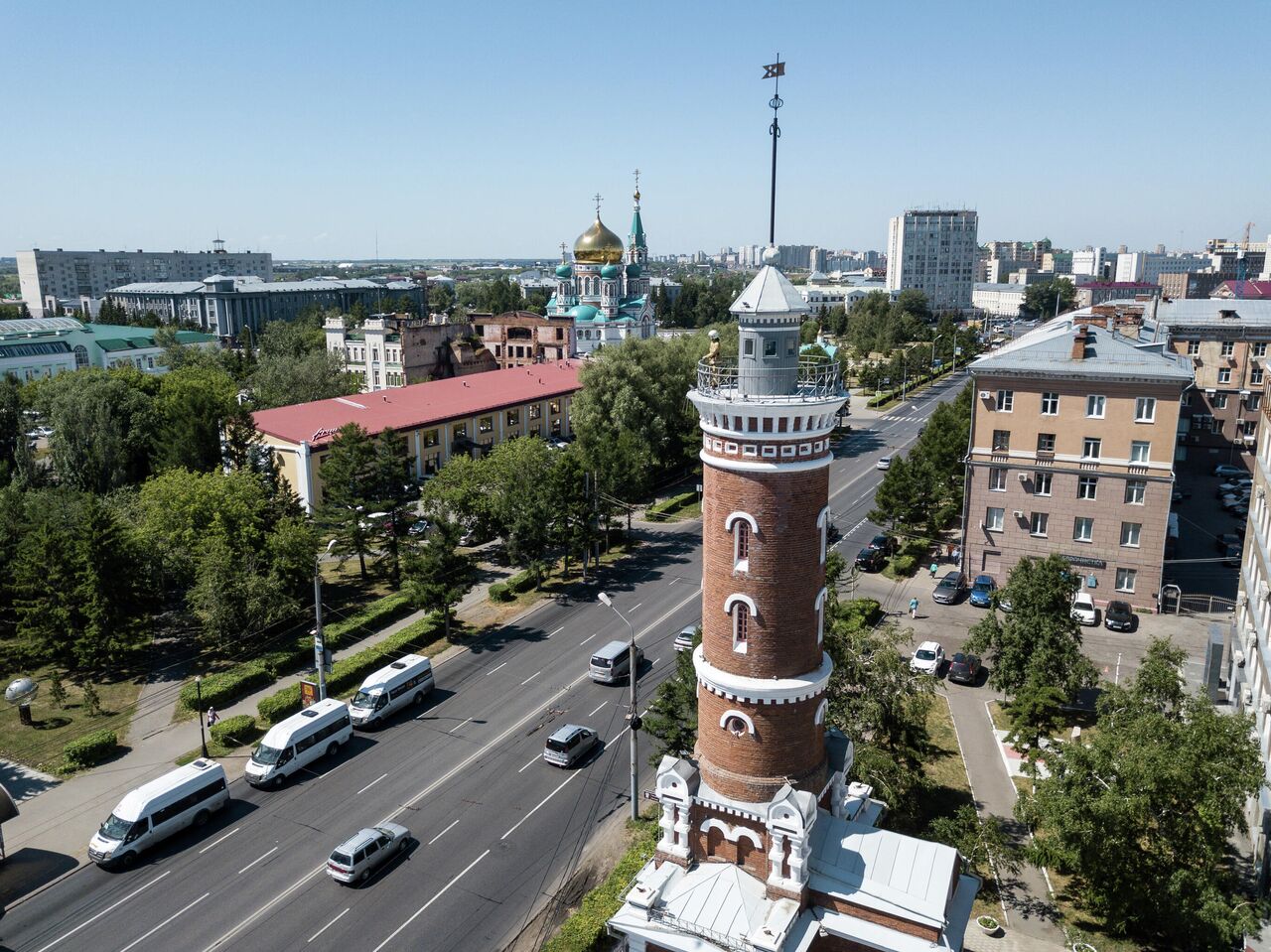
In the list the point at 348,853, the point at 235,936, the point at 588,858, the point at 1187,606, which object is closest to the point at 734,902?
the point at 588,858

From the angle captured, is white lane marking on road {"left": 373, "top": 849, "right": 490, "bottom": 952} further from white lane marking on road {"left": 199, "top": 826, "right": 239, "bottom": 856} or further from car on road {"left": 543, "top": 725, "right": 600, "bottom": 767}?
white lane marking on road {"left": 199, "top": 826, "right": 239, "bottom": 856}

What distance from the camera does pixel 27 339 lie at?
10806cm

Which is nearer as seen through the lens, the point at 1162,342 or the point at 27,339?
the point at 1162,342

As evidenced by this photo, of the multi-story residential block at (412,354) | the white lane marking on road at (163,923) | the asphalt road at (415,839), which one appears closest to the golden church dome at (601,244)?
the multi-story residential block at (412,354)

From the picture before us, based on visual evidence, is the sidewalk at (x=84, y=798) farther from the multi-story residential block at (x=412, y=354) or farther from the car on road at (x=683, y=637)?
the multi-story residential block at (x=412, y=354)

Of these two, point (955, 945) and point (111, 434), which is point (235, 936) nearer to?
point (955, 945)

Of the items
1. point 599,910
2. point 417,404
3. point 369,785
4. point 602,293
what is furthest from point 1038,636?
point 602,293

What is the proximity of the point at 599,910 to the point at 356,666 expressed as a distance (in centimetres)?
2104

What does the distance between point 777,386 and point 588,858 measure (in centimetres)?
1813

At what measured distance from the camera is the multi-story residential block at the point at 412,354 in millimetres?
100438

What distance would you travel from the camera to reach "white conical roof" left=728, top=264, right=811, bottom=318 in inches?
746

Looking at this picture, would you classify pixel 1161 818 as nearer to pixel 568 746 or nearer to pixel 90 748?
pixel 568 746

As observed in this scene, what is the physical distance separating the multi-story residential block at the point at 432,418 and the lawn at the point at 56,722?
771 inches

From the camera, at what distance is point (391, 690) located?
37.5 metres
